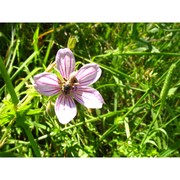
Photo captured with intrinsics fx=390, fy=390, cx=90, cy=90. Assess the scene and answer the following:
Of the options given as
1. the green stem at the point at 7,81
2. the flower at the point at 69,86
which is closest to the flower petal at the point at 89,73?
the flower at the point at 69,86

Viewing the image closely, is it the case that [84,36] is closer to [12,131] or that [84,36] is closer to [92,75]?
[12,131]

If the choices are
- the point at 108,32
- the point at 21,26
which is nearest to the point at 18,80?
the point at 21,26

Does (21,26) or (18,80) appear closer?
(18,80)

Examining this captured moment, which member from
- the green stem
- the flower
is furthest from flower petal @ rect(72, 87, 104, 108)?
the green stem

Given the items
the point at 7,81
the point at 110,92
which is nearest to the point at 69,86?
the point at 7,81

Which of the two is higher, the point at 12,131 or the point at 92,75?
the point at 92,75

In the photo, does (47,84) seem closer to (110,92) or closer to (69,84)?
(69,84)

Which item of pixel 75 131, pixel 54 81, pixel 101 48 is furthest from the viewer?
pixel 101 48
